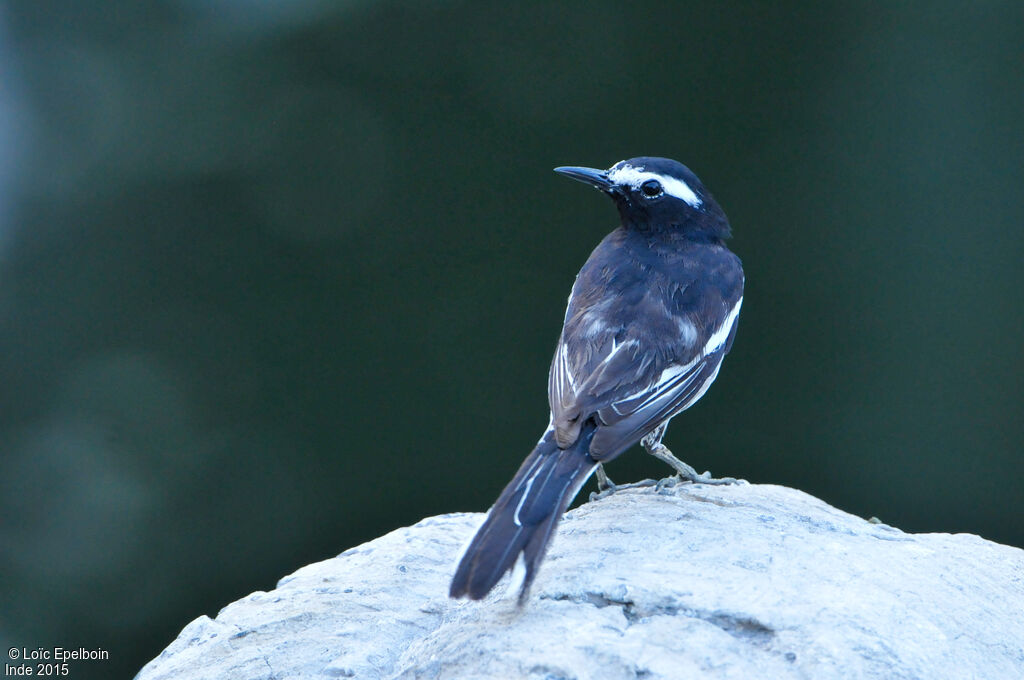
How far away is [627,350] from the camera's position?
3.43 m

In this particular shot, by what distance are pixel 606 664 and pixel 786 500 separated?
55.0 inches

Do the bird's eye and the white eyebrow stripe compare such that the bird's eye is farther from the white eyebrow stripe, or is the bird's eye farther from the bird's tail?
the bird's tail

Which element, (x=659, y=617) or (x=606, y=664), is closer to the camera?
(x=606, y=664)

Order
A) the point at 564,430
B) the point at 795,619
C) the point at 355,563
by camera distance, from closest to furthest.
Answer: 1. the point at 795,619
2. the point at 564,430
3. the point at 355,563

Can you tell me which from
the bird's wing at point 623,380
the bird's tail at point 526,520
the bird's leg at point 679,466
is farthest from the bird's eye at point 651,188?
the bird's tail at point 526,520

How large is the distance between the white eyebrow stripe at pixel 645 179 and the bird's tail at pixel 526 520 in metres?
1.51

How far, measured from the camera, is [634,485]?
12.0 ft

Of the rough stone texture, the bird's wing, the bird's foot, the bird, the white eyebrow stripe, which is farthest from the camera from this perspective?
the white eyebrow stripe

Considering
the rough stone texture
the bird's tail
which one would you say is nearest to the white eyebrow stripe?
the rough stone texture

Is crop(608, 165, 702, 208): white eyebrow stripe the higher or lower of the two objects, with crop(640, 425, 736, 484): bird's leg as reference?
higher

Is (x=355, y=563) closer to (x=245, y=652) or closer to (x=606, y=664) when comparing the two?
(x=245, y=652)

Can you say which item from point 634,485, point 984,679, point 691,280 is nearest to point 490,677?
point 984,679

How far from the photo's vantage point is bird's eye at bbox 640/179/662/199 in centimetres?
410

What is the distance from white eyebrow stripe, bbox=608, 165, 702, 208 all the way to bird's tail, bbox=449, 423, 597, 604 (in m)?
1.51
